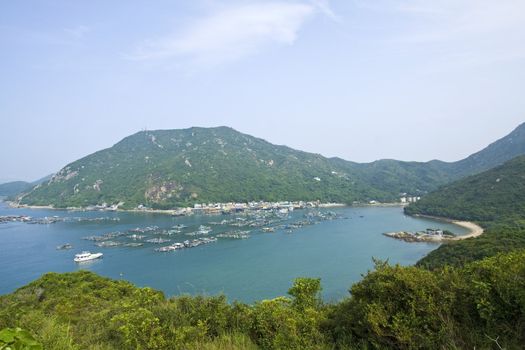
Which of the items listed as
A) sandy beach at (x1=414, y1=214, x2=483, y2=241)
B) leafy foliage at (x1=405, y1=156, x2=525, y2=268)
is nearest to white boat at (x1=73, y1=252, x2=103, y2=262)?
leafy foliage at (x1=405, y1=156, x2=525, y2=268)

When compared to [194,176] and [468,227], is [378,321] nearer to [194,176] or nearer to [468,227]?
[468,227]

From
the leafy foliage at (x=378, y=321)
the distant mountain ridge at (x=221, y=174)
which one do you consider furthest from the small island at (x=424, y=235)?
the distant mountain ridge at (x=221, y=174)

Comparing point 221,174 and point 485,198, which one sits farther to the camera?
point 221,174

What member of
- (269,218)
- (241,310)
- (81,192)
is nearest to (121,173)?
(81,192)

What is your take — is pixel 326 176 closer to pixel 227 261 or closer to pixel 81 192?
pixel 81 192

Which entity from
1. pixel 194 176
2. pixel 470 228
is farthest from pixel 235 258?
pixel 194 176
